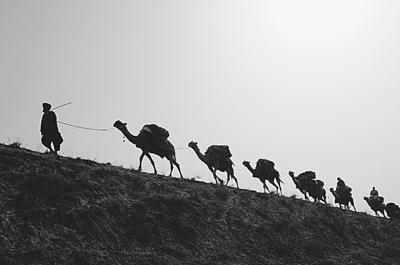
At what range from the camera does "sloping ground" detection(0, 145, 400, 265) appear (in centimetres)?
1313

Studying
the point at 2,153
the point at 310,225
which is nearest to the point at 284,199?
the point at 310,225

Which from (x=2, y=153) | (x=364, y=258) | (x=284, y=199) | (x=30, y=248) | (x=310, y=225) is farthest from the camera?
(x=284, y=199)

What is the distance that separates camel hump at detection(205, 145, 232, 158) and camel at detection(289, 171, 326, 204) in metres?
10.1

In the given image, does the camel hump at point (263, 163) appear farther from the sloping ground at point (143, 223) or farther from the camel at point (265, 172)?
the sloping ground at point (143, 223)

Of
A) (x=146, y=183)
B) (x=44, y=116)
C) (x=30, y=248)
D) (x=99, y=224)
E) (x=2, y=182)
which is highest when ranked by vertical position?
(x=44, y=116)

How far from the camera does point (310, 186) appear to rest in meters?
35.5

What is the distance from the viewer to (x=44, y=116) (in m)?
17.8

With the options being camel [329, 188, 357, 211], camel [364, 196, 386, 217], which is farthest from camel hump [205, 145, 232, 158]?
camel [364, 196, 386, 217]

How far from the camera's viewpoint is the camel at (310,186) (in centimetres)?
3541

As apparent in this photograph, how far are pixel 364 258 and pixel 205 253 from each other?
873 centimetres

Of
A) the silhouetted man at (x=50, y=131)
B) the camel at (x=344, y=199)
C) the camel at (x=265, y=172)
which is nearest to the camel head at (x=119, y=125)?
the silhouetted man at (x=50, y=131)

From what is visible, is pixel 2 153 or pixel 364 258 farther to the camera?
pixel 364 258

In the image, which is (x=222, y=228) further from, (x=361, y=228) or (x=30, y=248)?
(x=361, y=228)

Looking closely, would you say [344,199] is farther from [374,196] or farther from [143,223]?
[143,223]
